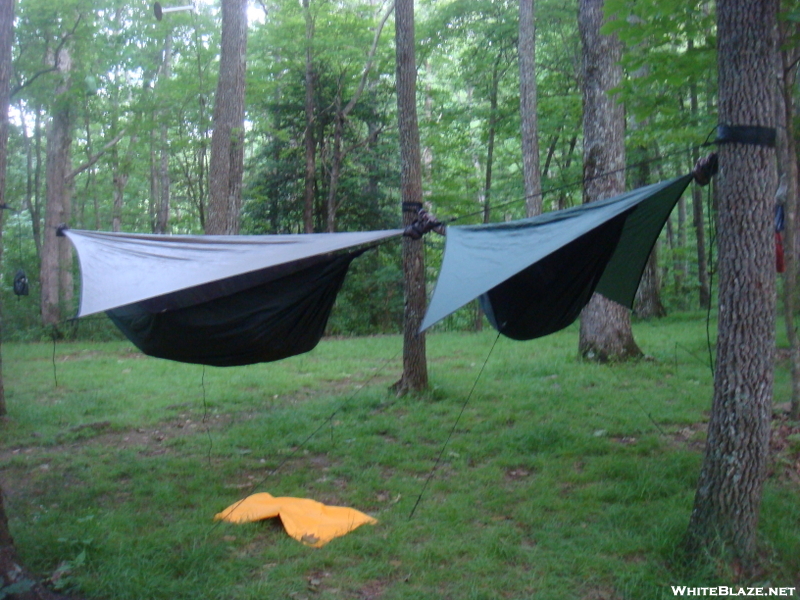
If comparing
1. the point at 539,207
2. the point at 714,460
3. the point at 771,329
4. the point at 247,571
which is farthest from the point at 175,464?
the point at 539,207

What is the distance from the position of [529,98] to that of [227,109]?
14.7ft

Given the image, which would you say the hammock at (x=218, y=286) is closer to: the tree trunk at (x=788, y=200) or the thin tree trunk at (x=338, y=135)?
the tree trunk at (x=788, y=200)

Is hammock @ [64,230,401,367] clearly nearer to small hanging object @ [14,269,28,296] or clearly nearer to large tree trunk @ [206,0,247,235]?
small hanging object @ [14,269,28,296]

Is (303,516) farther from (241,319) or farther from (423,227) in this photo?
(423,227)

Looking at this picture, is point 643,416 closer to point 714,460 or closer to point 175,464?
point 714,460

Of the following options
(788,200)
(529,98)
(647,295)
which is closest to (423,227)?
(788,200)

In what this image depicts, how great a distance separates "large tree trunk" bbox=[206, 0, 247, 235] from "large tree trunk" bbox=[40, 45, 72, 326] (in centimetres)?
464

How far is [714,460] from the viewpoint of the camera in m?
3.07

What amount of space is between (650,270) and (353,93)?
6.24m

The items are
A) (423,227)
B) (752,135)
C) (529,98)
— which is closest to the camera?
(752,135)

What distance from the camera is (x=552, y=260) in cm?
403

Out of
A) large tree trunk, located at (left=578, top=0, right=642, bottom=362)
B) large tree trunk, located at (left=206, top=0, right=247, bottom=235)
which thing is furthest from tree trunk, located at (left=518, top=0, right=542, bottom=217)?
large tree trunk, located at (left=206, top=0, right=247, bottom=235)

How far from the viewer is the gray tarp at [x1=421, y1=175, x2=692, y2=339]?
11.0ft

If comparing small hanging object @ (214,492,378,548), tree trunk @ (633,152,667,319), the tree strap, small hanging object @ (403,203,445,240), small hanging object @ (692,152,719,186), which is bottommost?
small hanging object @ (214,492,378,548)
